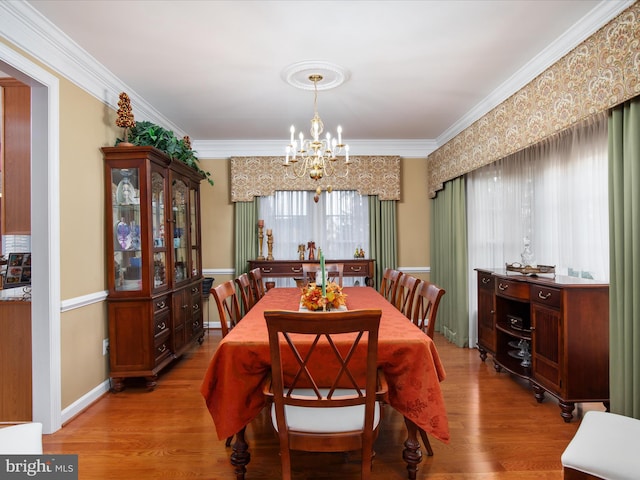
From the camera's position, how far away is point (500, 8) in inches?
92.7

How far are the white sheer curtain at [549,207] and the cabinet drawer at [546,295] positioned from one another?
1.68 feet

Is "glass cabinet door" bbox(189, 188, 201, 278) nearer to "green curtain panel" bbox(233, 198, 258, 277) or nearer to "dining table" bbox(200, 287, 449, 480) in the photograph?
"green curtain panel" bbox(233, 198, 258, 277)

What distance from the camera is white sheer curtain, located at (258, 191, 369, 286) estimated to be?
5.67 meters

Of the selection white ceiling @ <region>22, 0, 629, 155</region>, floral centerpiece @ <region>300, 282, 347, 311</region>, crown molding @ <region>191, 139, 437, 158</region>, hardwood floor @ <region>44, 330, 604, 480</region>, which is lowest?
hardwood floor @ <region>44, 330, 604, 480</region>

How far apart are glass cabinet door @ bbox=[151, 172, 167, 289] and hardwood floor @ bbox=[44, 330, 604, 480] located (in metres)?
1.03

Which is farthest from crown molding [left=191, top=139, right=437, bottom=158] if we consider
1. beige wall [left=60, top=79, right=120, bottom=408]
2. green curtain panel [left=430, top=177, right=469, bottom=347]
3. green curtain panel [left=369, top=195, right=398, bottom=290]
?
beige wall [left=60, top=79, right=120, bottom=408]

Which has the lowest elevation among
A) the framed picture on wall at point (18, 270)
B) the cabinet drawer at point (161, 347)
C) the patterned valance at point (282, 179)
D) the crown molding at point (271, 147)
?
the cabinet drawer at point (161, 347)

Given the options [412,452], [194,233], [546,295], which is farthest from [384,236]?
[412,452]

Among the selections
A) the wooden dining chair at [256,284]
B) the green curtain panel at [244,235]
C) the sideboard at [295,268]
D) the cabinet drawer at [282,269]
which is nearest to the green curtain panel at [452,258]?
the sideboard at [295,268]

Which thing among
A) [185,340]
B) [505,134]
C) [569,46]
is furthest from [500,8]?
[185,340]

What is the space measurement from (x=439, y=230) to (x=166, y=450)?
417 cm

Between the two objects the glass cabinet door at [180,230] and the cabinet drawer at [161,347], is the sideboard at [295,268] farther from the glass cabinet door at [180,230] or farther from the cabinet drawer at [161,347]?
the cabinet drawer at [161,347]

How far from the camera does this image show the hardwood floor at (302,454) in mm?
2164

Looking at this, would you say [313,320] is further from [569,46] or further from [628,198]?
[569,46]
